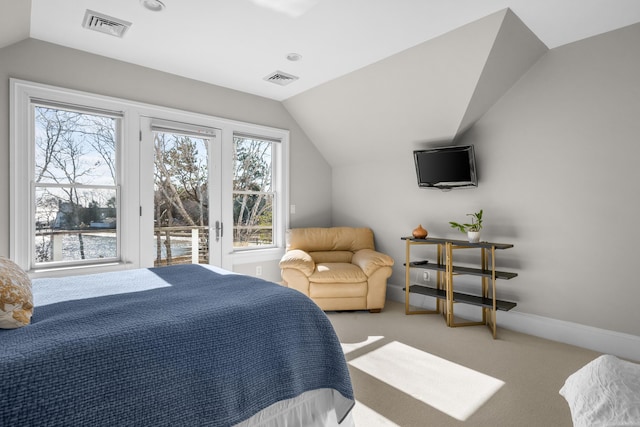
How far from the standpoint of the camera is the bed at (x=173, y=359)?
112 cm

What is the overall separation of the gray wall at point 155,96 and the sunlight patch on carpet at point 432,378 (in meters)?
2.46

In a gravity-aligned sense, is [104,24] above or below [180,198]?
above

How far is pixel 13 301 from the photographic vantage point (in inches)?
53.6

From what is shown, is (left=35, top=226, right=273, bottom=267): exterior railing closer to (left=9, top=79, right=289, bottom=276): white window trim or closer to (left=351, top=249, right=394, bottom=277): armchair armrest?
(left=9, top=79, right=289, bottom=276): white window trim

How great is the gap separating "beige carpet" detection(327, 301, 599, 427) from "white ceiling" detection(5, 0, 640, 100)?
2.59m

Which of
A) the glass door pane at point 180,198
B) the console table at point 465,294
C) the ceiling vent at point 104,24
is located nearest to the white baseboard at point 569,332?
the console table at point 465,294

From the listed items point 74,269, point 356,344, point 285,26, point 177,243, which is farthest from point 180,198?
point 356,344

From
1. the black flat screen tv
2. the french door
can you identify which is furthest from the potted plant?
the french door

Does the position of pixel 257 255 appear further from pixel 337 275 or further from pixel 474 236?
pixel 474 236

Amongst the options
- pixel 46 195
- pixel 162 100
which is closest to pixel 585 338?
pixel 162 100

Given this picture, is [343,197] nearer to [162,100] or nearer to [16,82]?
[162,100]

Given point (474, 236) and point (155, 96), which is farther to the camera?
point (155, 96)

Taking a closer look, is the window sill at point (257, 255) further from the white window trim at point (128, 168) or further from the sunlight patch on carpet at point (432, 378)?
the sunlight patch on carpet at point (432, 378)

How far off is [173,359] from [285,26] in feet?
8.21
